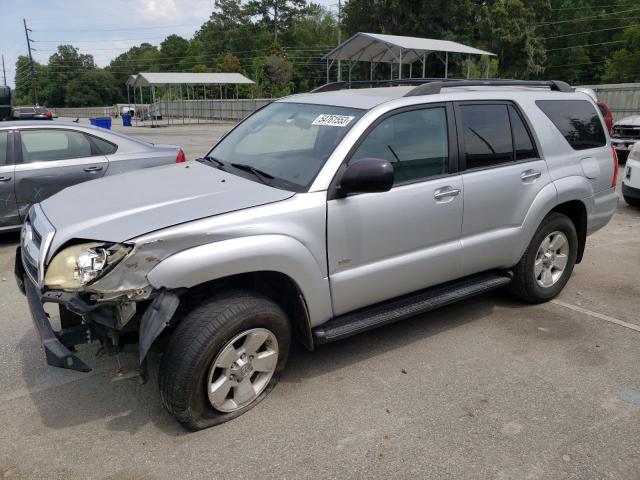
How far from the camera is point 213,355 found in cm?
288

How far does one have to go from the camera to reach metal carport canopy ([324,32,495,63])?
2419 centimetres

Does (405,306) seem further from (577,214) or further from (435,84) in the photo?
(577,214)

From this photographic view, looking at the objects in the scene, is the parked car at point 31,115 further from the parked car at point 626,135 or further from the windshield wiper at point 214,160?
the parked car at point 626,135

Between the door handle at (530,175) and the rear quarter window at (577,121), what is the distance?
0.54 m

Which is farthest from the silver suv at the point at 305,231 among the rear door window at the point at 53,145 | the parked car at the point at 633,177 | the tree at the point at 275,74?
the tree at the point at 275,74

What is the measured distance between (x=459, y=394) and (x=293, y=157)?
1.83 meters

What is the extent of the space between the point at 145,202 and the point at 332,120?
1341 millimetres

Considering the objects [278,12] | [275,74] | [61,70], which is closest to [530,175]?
[275,74]

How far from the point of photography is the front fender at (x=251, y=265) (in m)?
2.75

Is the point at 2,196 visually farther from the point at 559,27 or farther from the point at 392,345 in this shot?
the point at 559,27

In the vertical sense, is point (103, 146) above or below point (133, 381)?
above

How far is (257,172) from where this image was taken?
11.7ft

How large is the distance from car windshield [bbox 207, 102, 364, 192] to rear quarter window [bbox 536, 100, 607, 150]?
1923 millimetres

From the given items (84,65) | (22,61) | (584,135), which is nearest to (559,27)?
(584,135)
